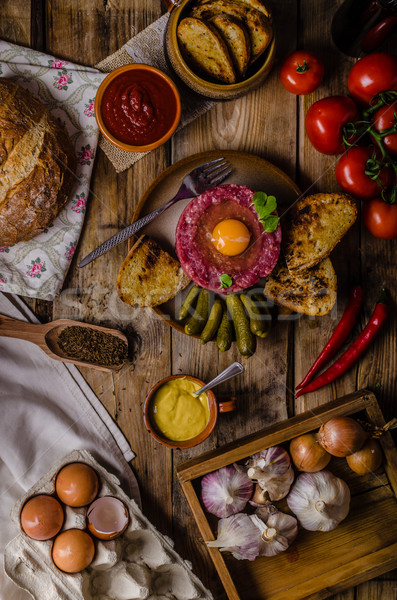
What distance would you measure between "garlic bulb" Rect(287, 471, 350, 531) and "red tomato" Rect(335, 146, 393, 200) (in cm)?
134

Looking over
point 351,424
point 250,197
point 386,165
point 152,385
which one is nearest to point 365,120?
point 386,165

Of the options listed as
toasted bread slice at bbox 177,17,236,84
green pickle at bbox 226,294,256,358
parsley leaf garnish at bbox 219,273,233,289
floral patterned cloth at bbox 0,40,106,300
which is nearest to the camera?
toasted bread slice at bbox 177,17,236,84

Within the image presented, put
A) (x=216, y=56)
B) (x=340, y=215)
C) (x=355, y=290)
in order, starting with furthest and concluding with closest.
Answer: (x=355, y=290), (x=340, y=215), (x=216, y=56)

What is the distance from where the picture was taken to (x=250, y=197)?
87.6 inches

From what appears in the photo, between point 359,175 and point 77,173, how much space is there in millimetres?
1366

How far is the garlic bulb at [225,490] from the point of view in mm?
2217

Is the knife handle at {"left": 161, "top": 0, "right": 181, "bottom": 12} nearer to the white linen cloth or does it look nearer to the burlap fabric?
the burlap fabric

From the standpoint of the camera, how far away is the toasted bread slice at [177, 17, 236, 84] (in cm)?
207

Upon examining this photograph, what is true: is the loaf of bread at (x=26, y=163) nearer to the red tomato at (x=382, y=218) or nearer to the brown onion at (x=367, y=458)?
the red tomato at (x=382, y=218)

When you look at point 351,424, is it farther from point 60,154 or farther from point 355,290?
point 60,154

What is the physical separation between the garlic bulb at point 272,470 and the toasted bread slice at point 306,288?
0.68 meters

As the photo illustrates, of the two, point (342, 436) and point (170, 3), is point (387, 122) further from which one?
point (342, 436)

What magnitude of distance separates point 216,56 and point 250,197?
624 mm

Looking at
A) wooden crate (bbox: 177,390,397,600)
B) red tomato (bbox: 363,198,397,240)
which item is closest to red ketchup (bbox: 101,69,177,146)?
red tomato (bbox: 363,198,397,240)
